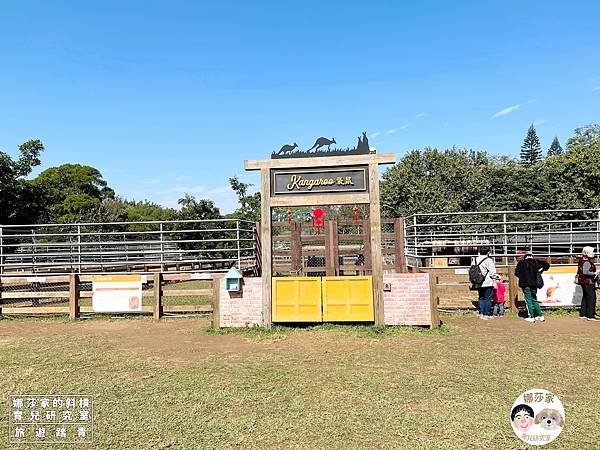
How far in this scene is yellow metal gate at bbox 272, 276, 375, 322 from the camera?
8.91 metres

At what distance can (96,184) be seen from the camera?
213 ft

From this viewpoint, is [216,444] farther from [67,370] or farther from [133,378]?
[67,370]

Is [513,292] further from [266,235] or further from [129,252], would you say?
[129,252]

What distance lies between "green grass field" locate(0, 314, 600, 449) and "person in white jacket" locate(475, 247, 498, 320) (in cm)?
80

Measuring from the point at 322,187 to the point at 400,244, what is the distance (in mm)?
5414

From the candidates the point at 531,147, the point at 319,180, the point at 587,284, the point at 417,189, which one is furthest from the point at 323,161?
the point at 531,147

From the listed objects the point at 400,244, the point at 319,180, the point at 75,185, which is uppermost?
the point at 75,185

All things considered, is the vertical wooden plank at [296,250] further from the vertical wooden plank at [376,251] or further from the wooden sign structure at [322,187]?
the vertical wooden plank at [376,251]

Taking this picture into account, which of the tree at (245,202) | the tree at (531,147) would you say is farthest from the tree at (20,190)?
the tree at (531,147)

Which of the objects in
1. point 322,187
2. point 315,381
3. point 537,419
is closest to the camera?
point 537,419

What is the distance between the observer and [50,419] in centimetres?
459

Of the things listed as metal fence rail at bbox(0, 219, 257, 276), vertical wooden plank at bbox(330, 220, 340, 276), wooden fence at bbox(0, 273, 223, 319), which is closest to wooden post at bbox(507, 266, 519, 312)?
vertical wooden plank at bbox(330, 220, 340, 276)

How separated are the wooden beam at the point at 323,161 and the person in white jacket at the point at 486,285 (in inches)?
125

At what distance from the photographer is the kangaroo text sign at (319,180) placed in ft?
29.6
